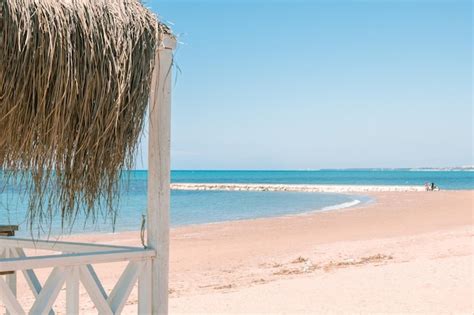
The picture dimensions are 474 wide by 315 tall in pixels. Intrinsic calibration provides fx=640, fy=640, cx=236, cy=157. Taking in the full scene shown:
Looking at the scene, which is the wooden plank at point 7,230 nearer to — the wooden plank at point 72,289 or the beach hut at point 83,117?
the beach hut at point 83,117

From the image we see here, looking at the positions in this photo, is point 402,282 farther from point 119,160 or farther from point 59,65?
point 59,65

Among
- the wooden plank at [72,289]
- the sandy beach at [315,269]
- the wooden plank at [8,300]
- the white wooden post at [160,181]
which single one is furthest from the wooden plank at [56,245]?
the sandy beach at [315,269]

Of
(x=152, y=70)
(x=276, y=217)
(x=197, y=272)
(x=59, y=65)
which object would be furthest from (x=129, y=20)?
(x=276, y=217)

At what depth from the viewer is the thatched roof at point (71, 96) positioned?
9.77ft

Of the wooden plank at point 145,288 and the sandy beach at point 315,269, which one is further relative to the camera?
the sandy beach at point 315,269

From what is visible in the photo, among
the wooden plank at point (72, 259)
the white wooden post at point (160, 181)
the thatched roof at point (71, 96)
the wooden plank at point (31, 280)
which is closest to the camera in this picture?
the thatched roof at point (71, 96)

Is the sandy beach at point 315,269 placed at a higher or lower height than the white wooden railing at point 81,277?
lower

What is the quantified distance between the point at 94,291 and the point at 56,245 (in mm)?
570

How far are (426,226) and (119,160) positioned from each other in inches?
670

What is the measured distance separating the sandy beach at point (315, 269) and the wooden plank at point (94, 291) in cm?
318

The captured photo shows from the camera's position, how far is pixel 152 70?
11.7 ft

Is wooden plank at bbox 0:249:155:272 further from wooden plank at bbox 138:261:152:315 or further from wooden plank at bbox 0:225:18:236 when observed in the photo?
wooden plank at bbox 0:225:18:236

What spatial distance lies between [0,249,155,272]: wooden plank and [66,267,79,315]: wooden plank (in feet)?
0.22

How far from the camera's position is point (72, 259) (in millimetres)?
3465
